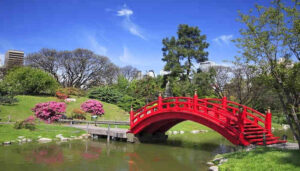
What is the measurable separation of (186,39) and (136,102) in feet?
35.2

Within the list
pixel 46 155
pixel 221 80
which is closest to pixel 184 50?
pixel 221 80

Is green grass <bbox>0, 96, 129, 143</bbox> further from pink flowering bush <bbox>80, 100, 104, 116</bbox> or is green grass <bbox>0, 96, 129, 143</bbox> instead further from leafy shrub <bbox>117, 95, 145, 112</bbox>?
leafy shrub <bbox>117, 95, 145, 112</bbox>

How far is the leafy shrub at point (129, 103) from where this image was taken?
31.9 meters

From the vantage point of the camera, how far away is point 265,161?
8.28 m

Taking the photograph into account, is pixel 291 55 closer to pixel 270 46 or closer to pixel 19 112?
pixel 270 46

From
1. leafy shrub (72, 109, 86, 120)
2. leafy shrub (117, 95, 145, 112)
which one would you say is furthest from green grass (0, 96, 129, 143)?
leafy shrub (117, 95, 145, 112)

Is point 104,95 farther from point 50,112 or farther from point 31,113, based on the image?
point 50,112

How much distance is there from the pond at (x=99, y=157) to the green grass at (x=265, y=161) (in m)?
1.84

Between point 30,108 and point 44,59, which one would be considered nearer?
point 30,108

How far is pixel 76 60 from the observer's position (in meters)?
43.7

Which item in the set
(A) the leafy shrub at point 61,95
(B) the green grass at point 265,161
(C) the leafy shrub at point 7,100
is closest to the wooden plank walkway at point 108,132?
(C) the leafy shrub at point 7,100

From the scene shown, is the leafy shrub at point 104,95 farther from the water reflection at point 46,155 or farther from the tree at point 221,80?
the water reflection at point 46,155

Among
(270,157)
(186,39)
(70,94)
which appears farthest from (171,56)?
(270,157)

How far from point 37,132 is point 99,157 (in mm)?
6898
